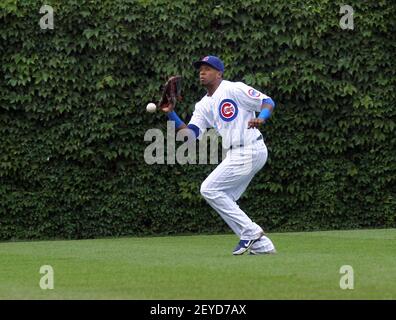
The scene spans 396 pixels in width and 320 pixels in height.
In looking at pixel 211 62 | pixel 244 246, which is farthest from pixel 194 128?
pixel 244 246

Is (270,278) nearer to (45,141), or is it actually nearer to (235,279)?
(235,279)

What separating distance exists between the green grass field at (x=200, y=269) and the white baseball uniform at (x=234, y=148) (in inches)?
25.2

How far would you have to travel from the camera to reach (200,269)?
9617 mm

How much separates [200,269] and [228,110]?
2.47 metres

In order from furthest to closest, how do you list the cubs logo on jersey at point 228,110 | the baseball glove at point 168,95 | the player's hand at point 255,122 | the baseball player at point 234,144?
the baseball glove at point 168,95, the cubs logo on jersey at point 228,110, the baseball player at point 234,144, the player's hand at point 255,122

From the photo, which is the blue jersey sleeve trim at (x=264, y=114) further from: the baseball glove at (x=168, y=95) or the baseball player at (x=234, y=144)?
the baseball glove at (x=168, y=95)

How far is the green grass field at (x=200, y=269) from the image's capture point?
7.95m

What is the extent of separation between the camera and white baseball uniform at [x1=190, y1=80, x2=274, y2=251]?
442 inches

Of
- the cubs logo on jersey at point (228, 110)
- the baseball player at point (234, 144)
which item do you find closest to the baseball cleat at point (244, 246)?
the baseball player at point (234, 144)

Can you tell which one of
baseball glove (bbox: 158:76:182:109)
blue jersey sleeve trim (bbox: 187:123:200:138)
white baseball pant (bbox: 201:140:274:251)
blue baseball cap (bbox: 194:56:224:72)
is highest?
blue baseball cap (bbox: 194:56:224:72)

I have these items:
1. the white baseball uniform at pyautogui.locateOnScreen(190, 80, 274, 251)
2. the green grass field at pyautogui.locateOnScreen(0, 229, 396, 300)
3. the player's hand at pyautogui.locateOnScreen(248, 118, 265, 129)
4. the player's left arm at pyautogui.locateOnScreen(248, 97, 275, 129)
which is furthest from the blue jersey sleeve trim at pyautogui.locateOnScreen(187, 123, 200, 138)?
the green grass field at pyautogui.locateOnScreen(0, 229, 396, 300)

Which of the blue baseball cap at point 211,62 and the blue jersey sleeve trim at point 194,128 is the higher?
the blue baseball cap at point 211,62

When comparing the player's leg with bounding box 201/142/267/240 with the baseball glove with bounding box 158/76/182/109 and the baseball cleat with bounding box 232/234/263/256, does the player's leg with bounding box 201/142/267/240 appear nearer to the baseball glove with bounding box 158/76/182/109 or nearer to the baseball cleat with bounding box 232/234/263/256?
the baseball cleat with bounding box 232/234/263/256

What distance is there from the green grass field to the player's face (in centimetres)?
200
